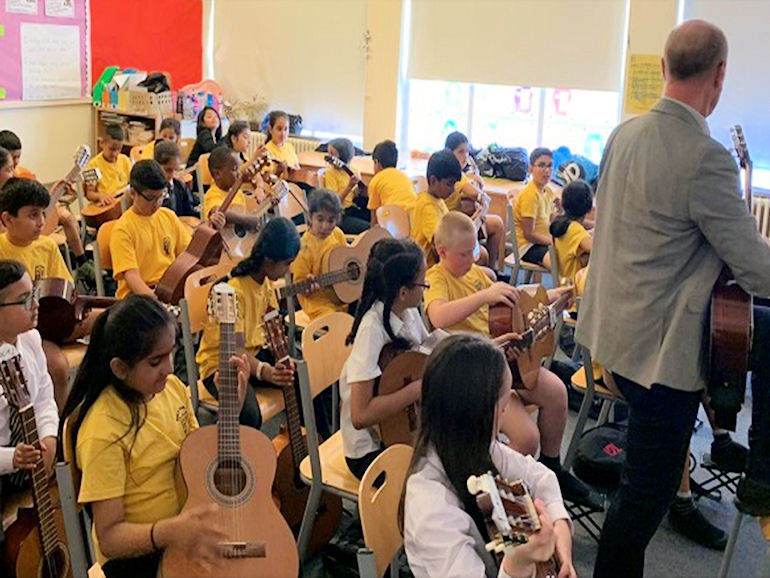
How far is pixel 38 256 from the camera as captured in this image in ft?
10.8

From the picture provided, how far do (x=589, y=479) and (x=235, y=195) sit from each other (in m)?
2.35

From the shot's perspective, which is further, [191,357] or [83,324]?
[83,324]

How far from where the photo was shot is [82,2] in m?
7.52

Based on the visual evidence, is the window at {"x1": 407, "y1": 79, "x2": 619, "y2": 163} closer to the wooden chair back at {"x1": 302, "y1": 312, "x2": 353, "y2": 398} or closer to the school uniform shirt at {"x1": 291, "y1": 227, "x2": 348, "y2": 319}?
the school uniform shirt at {"x1": 291, "y1": 227, "x2": 348, "y2": 319}

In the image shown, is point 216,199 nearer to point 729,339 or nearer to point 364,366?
point 364,366

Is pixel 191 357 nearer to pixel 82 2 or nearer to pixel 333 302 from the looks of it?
pixel 333 302

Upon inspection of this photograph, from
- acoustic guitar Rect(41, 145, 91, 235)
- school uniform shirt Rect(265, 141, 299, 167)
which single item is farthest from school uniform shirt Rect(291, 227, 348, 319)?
school uniform shirt Rect(265, 141, 299, 167)

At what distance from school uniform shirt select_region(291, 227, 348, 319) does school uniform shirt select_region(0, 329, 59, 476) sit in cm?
131

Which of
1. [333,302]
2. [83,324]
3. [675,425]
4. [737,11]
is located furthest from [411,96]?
[675,425]

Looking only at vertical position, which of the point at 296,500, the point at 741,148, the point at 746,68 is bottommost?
the point at 296,500

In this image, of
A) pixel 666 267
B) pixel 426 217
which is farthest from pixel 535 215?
pixel 666 267

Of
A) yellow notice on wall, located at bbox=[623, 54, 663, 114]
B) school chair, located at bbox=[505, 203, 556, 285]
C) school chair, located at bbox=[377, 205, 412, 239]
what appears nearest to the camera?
school chair, located at bbox=[377, 205, 412, 239]

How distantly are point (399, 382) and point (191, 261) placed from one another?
157 cm

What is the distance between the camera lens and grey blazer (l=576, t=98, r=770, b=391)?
1.95m
